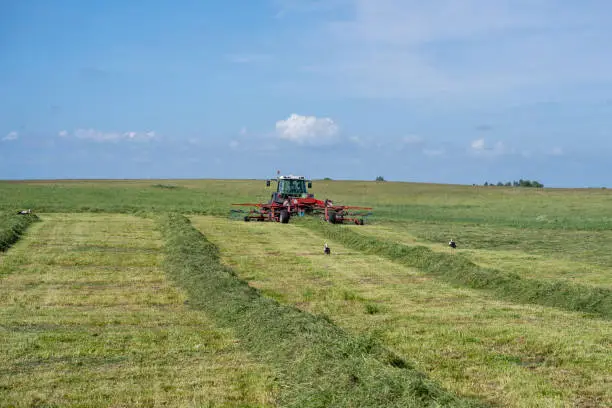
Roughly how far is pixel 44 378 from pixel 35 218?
25073mm

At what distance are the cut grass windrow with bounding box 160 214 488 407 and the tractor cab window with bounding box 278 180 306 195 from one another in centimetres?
2270

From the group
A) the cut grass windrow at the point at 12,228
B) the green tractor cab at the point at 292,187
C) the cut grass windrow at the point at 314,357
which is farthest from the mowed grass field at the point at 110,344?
the green tractor cab at the point at 292,187

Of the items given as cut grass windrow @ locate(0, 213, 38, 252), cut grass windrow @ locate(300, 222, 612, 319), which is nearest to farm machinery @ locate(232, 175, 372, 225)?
cut grass windrow @ locate(0, 213, 38, 252)

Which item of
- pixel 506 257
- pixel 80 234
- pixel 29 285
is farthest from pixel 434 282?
pixel 80 234

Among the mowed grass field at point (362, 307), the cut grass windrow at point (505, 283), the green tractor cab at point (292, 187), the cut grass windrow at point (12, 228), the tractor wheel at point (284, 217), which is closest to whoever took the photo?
the mowed grass field at point (362, 307)

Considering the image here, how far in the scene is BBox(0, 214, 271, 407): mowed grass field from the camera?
764cm

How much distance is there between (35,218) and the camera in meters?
31.6

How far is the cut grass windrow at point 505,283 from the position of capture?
533 inches

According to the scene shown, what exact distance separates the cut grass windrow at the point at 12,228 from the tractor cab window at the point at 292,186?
11.8 meters

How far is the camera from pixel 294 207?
35.0 m

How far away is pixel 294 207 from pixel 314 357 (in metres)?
26.8

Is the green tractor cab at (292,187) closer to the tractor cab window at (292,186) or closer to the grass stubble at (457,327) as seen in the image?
the tractor cab window at (292,186)

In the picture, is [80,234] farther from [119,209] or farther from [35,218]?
[119,209]

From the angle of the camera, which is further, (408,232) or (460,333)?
(408,232)
